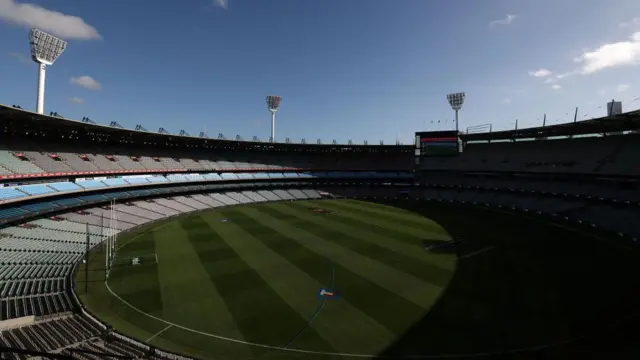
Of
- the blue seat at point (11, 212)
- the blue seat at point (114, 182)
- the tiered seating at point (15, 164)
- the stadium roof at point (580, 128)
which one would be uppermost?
the stadium roof at point (580, 128)

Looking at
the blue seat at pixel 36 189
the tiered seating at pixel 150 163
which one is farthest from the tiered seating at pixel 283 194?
the blue seat at pixel 36 189

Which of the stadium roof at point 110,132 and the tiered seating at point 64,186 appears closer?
the stadium roof at point 110,132

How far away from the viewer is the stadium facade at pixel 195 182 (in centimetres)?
2212

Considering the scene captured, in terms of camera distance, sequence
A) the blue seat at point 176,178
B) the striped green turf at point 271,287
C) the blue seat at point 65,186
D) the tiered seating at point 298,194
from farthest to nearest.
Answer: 1. the tiered seating at point 298,194
2. the blue seat at point 176,178
3. the blue seat at point 65,186
4. the striped green turf at point 271,287

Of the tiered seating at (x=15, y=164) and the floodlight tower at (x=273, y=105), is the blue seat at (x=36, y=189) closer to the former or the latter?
the tiered seating at (x=15, y=164)

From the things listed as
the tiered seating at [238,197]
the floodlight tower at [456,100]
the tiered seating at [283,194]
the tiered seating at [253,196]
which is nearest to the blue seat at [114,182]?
the tiered seating at [238,197]

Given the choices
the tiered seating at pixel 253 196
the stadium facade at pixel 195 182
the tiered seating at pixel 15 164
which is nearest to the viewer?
the stadium facade at pixel 195 182

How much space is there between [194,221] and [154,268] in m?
Answer: 20.0

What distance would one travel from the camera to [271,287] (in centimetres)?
2366

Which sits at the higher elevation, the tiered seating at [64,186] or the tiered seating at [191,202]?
the tiered seating at [64,186]

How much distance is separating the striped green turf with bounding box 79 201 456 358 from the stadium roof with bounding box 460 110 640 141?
27883mm

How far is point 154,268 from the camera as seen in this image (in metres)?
27.7

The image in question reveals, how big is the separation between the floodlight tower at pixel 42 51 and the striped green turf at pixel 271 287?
2674 centimetres

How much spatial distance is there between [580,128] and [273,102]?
69.1 meters
